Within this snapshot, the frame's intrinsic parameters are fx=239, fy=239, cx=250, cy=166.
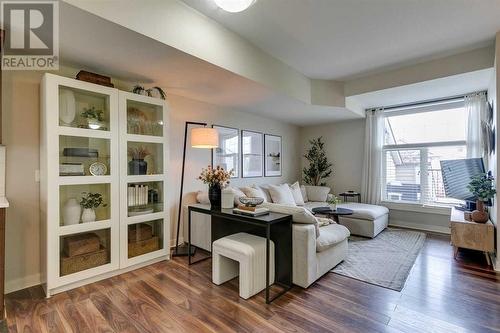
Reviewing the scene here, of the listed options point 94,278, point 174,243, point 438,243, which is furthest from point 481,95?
point 94,278

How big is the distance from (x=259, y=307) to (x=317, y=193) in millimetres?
3704

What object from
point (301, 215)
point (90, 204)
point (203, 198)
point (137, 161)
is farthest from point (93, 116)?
point (301, 215)

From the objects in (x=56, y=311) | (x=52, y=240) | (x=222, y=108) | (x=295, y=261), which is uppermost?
(x=222, y=108)

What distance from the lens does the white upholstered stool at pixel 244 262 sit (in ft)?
7.31

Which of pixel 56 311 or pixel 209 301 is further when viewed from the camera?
pixel 209 301

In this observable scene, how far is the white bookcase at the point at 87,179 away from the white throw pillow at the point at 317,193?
138 inches

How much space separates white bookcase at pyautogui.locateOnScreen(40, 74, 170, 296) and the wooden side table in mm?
3812

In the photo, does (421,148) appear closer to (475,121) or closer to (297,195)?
(475,121)

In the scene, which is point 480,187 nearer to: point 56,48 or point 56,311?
point 56,311

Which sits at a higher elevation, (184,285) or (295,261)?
(295,261)

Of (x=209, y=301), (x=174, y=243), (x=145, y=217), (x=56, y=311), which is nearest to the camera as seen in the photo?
(x=56, y=311)

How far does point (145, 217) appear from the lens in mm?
2980

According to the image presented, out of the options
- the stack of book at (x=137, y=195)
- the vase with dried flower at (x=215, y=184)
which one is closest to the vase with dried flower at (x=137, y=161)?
the stack of book at (x=137, y=195)

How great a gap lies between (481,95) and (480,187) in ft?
6.63
